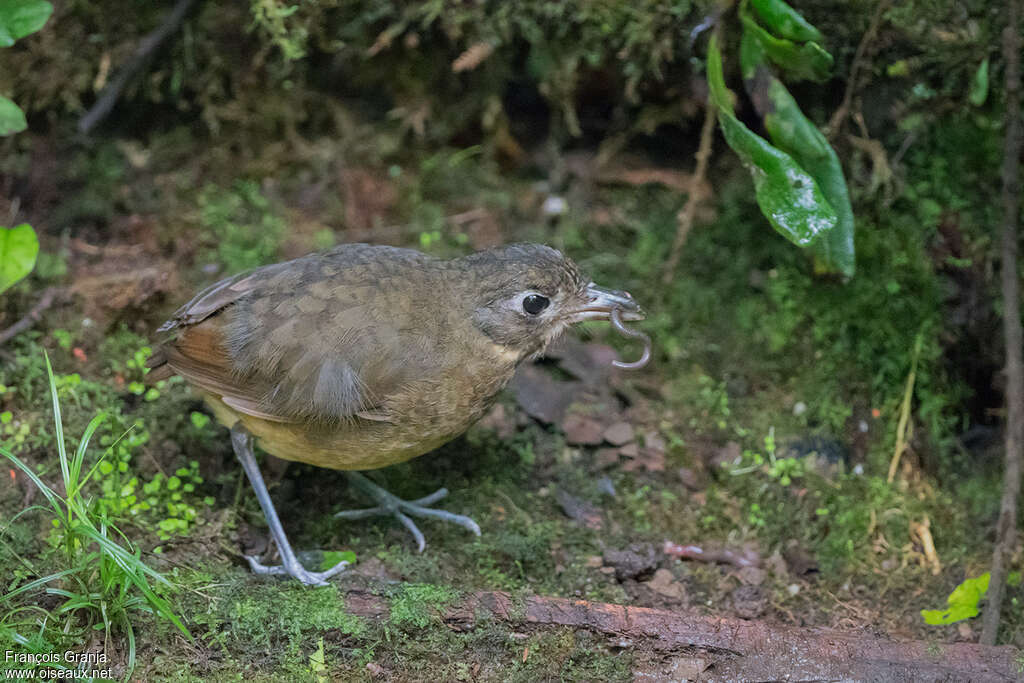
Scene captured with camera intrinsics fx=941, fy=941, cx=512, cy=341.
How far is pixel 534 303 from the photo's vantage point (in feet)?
13.7

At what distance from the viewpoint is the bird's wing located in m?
3.86

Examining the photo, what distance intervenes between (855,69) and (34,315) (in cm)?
435

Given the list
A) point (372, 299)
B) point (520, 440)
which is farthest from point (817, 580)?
point (372, 299)

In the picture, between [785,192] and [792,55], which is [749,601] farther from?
[792,55]

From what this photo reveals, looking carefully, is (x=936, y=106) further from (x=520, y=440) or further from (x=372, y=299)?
(x=372, y=299)

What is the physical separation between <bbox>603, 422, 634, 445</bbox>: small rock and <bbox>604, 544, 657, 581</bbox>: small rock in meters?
0.69

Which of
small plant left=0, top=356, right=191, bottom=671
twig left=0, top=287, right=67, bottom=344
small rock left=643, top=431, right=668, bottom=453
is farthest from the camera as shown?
small rock left=643, top=431, right=668, bottom=453

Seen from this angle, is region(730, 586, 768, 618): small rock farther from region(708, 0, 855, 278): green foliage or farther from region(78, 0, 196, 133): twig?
region(78, 0, 196, 133): twig

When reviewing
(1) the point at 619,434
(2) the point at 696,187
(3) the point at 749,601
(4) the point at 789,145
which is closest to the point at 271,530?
(1) the point at 619,434

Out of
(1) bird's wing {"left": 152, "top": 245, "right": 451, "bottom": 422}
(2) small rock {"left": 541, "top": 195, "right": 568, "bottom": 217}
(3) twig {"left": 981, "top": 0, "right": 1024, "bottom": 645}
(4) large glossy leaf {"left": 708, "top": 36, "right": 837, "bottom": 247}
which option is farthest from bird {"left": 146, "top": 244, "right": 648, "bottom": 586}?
(3) twig {"left": 981, "top": 0, "right": 1024, "bottom": 645}

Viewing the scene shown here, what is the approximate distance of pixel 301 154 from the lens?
589 centimetres

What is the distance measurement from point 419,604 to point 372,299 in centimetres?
129

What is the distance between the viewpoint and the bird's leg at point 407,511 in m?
4.30

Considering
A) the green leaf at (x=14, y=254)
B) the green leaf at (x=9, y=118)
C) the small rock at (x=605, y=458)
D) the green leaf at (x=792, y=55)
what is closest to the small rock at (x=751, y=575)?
the small rock at (x=605, y=458)
